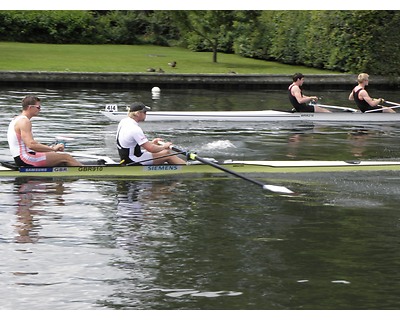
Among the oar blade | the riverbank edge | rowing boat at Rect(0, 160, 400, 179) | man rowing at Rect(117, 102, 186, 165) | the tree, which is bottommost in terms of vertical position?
the riverbank edge

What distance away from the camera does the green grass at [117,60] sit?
39.4 metres

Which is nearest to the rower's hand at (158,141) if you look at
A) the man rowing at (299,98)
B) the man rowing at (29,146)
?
the man rowing at (29,146)

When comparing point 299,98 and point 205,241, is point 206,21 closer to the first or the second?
point 299,98

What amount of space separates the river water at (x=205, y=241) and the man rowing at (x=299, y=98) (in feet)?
16.8

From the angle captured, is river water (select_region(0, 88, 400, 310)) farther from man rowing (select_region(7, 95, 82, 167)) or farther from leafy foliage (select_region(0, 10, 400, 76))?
leafy foliage (select_region(0, 10, 400, 76))

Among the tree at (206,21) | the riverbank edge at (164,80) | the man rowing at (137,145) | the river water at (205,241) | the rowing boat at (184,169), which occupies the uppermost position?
the tree at (206,21)

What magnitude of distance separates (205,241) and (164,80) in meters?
23.6

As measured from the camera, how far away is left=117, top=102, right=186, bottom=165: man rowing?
18016mm

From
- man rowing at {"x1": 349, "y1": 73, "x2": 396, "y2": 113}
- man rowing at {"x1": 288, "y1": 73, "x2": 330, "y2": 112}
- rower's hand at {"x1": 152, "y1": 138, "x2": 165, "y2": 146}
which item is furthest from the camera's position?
man rowing at {"x1": 349, "y1": 73, "x2": 396, "y2": 113}

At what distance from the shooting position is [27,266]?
12.6 m

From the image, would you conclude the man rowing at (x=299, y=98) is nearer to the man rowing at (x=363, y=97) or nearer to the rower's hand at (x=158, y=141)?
the man rowing at (x=363, y=97)

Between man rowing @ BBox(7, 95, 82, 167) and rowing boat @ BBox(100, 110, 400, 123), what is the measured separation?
883cm

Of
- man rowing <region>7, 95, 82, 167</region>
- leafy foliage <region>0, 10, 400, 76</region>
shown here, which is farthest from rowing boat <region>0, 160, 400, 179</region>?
leafy foliage <region>0, 10, 400, 76</region>

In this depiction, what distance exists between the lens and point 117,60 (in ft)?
142
